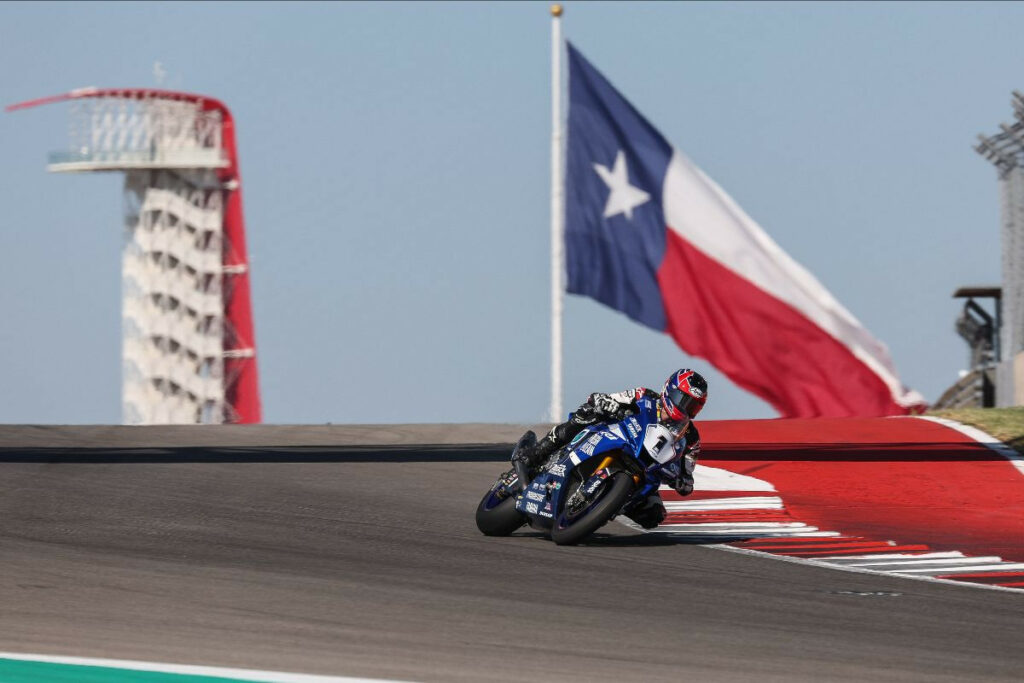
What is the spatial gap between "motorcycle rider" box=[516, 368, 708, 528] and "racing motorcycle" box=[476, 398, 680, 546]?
0.06 meters

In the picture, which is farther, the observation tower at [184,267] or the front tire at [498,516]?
the observation tower at [184,267]

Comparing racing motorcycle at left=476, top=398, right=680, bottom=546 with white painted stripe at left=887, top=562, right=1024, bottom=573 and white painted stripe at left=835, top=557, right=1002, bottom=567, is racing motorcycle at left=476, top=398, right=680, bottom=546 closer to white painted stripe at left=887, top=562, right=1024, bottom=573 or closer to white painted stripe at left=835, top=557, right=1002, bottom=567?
white painted stripe at left=835, top=557, right=1002, bottom=567

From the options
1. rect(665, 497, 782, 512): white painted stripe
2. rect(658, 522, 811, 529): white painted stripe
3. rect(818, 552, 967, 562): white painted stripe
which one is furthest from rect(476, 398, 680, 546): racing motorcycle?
rect(665, 497, 782, 512): white painted stripe

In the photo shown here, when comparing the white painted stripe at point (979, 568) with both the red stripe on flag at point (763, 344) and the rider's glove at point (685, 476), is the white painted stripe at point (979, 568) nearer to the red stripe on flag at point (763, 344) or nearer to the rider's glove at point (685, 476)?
the rider's glove at point (685, 476)

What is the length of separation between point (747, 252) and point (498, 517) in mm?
15233

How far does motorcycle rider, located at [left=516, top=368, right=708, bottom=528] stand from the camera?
1152 cm

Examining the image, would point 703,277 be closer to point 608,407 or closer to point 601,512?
point 608,407

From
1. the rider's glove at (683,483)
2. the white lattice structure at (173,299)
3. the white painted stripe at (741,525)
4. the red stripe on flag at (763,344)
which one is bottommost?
the white painted stripe at (741,525)

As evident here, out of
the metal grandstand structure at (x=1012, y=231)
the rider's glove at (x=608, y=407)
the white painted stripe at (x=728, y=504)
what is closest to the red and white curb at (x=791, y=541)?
the white painted stripe at (x=728, y=504)

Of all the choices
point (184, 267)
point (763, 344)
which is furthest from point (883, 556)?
point (184, 267)

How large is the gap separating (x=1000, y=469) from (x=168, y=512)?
861 centimetres

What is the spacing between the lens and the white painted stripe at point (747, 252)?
85.1 ft

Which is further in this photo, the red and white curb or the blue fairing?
the blue fairing

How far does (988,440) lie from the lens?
19.8 metres
